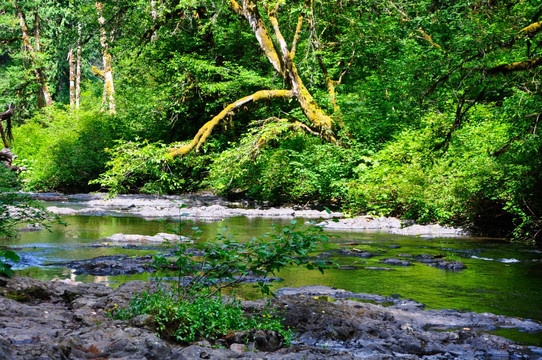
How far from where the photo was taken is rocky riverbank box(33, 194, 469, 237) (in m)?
14.5

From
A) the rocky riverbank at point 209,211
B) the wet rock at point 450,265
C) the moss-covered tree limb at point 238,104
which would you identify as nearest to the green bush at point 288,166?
the rocky riverbank at point 209,211

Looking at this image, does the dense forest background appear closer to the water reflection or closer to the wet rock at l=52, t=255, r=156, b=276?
the water reflection

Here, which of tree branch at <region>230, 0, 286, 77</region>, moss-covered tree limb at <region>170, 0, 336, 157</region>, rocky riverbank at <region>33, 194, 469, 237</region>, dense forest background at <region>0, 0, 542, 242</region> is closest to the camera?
dense forest background at <region>0, 0, 542, 242</region>

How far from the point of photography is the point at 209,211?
1819 cm

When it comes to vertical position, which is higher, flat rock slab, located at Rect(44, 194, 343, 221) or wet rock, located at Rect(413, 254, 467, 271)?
wet rock, located at Rect(413, 254, 467, 271)

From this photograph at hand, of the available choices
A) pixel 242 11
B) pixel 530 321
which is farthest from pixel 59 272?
pixel 242 11

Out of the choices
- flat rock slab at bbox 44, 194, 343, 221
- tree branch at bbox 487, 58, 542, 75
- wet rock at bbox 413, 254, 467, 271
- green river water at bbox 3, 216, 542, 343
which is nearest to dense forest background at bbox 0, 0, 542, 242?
tree branch at bbox 487, 58, 542, 75

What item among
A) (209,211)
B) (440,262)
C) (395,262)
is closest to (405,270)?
(395,262)

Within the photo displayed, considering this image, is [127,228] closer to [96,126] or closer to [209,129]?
[209,129]

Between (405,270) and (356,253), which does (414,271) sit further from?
(356,253)

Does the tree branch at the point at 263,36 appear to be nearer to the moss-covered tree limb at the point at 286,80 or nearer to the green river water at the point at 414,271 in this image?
the moss-covered tree limb at the point at 286,80

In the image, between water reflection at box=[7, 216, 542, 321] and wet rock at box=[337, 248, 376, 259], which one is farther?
wet rock at box=[337, 248, 376, 259]

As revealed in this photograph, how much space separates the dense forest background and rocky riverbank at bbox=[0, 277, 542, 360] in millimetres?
5010

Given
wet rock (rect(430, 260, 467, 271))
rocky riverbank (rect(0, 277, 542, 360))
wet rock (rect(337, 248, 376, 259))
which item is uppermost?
rocky riverbank (rect(0, 277, 542, 360))
